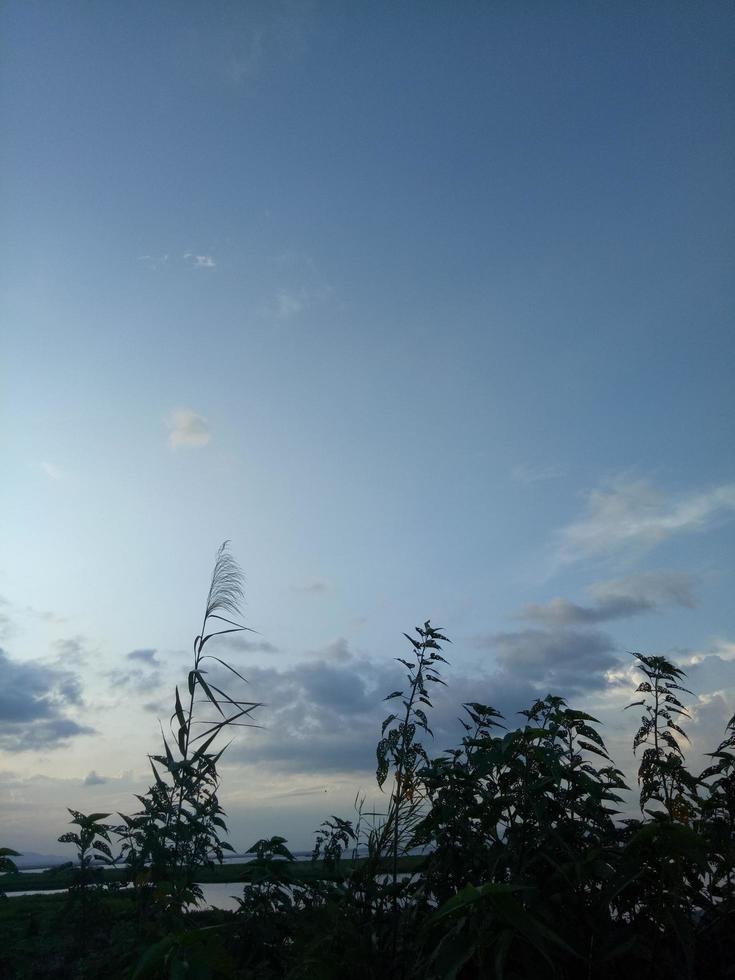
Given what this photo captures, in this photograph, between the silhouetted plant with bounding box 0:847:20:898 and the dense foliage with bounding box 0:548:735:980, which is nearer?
the dense foliage with bounding box 0:548:735:980

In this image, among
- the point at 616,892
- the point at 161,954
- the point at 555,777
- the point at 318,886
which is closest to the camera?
the point at 161,954

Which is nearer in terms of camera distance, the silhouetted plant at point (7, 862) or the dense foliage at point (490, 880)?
the dense foliage at point (490, 880)

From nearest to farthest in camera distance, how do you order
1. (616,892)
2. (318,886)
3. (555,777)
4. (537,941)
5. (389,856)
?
(537,941)
(616,892)
(555,777)
(389,856)
(318,886)

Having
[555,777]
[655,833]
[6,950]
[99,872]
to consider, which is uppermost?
[555,777]

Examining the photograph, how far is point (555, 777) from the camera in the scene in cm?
409

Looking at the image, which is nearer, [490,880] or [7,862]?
[490,880]

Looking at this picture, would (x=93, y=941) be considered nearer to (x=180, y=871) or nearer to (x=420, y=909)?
(x=180, y=871)

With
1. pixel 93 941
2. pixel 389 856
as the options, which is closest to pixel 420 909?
pixel 389 856

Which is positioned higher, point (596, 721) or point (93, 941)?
point (596, 721)

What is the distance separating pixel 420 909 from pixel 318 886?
1.17m

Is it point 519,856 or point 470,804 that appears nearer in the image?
point 519,856

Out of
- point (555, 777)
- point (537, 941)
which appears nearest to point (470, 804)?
point (555, 777)

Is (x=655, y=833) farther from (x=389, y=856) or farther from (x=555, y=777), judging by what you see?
(x=389, y=856)

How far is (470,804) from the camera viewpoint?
475 cm
